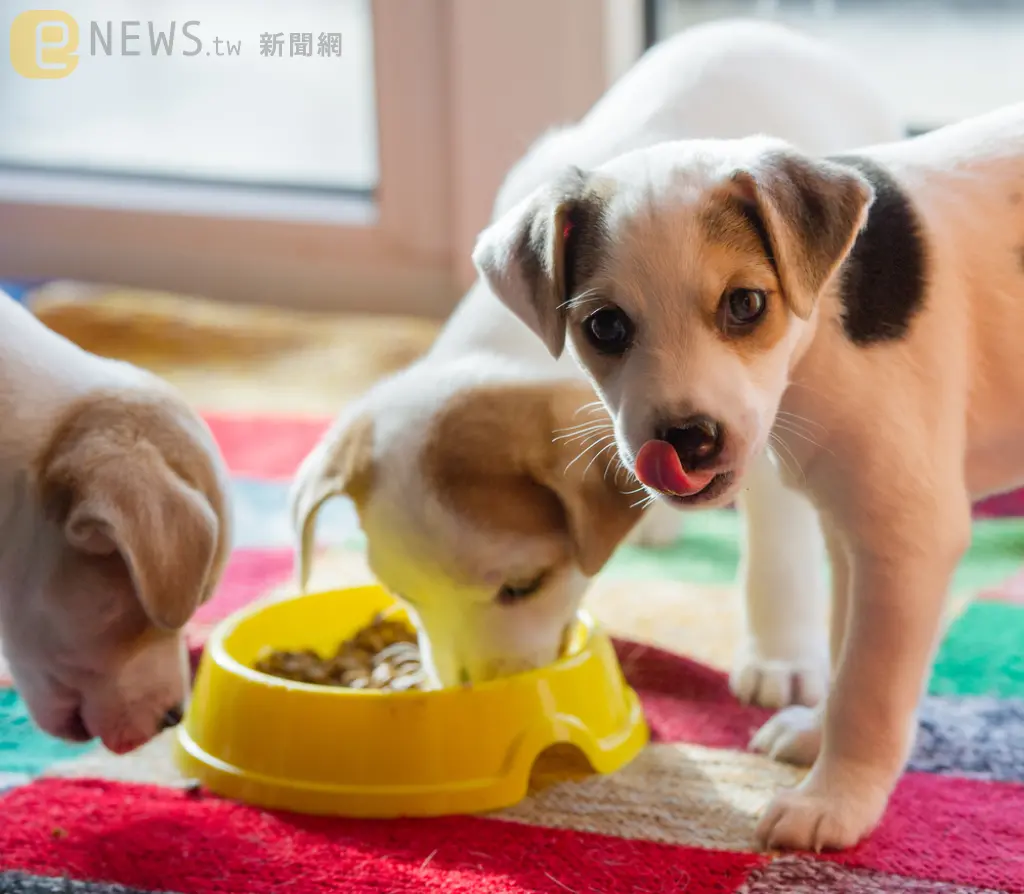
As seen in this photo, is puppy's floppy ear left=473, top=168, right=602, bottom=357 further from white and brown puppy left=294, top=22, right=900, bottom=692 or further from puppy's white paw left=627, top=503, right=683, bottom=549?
puppy's white paw left=627, top=503, right=683, bottom=549

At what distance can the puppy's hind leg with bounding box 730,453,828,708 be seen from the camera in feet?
8.82

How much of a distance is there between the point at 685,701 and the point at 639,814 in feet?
1.51

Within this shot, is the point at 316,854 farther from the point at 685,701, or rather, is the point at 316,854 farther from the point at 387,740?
the point at 685,701

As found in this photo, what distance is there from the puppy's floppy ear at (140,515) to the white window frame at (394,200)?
Result: 2.57 metres

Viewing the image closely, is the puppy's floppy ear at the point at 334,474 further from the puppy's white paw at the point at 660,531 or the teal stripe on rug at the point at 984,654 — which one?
the puppy's white paw at the point at 660,531

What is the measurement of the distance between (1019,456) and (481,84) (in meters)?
2.65

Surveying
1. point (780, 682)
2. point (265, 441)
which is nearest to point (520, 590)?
point (780, 682)

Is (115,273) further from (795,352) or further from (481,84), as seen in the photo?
(795,352)

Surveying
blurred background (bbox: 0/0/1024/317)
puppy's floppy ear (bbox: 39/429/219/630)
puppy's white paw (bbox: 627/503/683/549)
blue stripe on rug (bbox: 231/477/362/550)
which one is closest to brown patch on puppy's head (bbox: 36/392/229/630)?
puppy's floppy ear (bbox: 39/429/219/630)

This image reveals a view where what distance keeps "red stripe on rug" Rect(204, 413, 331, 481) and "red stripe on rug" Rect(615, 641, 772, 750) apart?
4.60 feet

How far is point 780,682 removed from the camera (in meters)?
2.66

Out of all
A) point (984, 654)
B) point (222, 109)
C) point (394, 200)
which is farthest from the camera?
point (222, 109)

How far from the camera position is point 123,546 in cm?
204

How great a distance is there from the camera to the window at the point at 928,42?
4297mm
